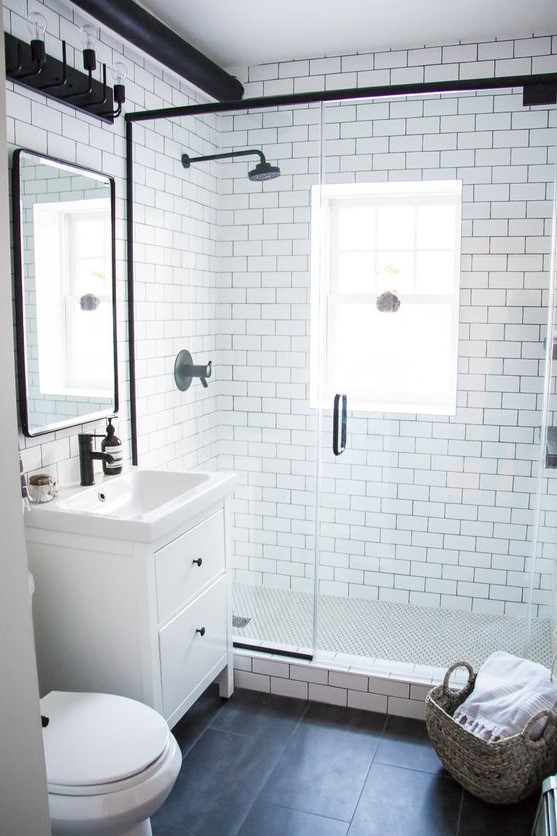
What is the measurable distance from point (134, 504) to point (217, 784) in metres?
1.05

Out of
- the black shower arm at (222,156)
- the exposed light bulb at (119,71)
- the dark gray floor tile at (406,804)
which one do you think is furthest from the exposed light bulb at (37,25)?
the dark gray floor tile at (406,804)

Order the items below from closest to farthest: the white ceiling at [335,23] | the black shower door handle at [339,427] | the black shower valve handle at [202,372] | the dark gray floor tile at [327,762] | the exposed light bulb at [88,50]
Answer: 1. the dark gray floor tile at [327,762]
2. the exposed light bulb at [88,50]
3. the white ceiling at [335,23]
4. the black shower door handle at [339,427]
5. the black shower valve handle at [202,372]

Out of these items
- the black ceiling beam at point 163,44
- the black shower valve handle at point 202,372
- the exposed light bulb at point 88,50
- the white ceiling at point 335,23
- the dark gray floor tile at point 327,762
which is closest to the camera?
the dark gray floor tile at point 327,762

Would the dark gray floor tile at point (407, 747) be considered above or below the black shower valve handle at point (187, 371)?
below

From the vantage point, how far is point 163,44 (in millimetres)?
2863

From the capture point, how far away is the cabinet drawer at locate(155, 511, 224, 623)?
89.7 inches

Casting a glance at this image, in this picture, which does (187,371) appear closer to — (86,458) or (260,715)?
(86,458)

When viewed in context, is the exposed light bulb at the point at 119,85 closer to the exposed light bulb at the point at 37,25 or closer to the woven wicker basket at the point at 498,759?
the exposed light bulb at the point at 37,25

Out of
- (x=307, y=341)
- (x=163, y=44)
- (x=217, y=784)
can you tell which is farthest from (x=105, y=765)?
(x=163, y=44)

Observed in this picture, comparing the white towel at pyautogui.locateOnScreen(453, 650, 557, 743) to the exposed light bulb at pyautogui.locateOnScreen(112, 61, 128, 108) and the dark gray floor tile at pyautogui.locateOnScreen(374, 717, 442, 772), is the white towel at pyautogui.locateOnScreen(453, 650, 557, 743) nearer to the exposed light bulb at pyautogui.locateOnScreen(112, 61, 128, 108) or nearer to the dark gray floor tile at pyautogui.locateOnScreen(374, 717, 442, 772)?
the dark gray floor tile at pyautogui.locateOnScreen(374, 717, 442, 772)

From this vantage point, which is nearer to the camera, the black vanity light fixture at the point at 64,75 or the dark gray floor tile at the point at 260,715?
the black vanity light fixture at the point at 64,75

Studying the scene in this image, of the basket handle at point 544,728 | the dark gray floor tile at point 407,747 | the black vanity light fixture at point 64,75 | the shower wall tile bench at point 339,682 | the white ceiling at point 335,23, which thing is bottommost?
the dark gray floor tile at point 407,747

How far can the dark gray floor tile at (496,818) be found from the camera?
213 centimetres

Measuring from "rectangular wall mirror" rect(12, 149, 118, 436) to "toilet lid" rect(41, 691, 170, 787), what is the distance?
914 mm
